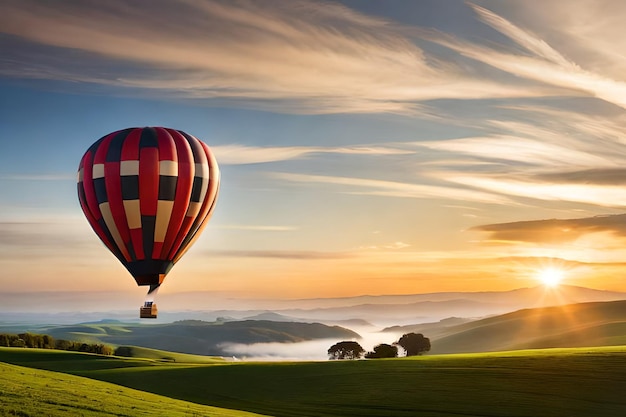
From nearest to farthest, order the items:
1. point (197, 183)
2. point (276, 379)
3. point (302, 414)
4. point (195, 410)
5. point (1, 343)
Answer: point (195, 410)
point (302, 414)
point (197, 183)
point (276, 379)
point (1, 343)

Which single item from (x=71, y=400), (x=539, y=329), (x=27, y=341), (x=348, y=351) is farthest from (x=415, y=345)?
(x=539, y=329)

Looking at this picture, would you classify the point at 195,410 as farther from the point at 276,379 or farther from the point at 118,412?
the point at 276,379

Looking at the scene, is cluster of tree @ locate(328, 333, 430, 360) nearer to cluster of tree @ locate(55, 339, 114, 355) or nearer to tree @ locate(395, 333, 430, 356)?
tree @ locate(395, 333, 430, 356)

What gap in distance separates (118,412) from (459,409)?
21.1 metres

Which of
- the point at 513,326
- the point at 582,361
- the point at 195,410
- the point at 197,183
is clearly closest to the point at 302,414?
the point at 195,410

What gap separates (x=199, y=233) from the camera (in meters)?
47.6

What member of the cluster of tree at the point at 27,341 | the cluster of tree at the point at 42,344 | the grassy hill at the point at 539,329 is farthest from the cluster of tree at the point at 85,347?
the grassy hill at the point at 539,329

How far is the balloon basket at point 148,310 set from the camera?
43.4m

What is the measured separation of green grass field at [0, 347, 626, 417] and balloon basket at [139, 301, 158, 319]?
6.59 meters

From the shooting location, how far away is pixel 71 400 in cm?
2872

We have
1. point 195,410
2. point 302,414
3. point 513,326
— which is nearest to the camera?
point 195,410

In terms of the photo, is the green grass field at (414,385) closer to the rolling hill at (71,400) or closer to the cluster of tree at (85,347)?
the rolling hill at (71,400)

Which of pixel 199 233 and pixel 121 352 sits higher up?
pixel 199 233

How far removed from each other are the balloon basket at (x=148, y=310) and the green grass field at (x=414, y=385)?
6.59m
